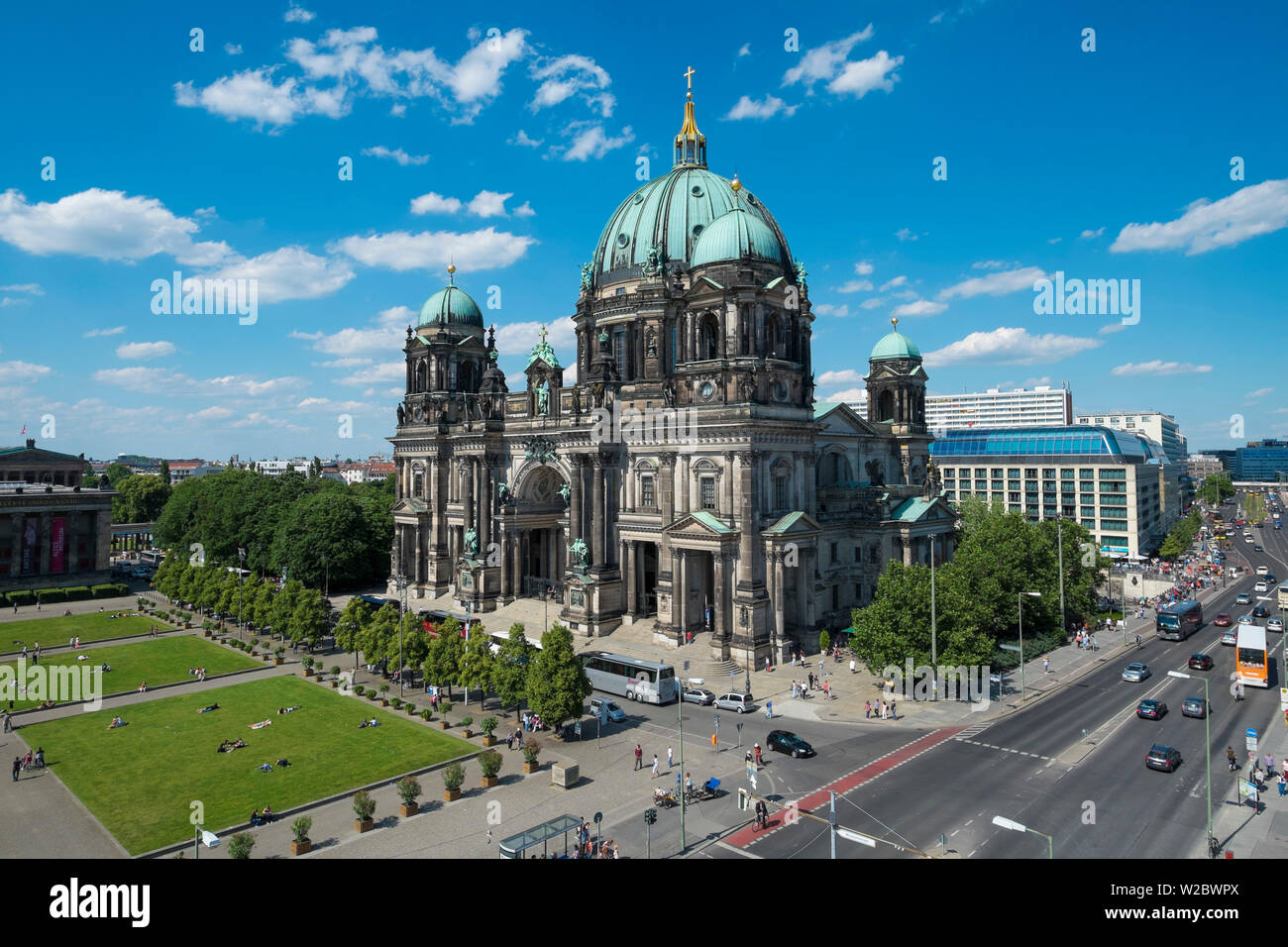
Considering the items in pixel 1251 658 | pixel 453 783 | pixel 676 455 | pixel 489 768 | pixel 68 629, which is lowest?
pixel 453 783

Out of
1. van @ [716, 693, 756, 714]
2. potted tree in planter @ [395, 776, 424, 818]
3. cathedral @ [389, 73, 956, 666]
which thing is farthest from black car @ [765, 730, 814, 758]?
potted tree in planter @ [395, 776, 424, 818]

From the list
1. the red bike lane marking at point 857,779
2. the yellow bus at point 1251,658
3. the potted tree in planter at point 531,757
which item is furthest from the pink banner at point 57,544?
the yellow bus at point 1251,658

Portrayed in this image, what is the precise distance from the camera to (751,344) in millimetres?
70375

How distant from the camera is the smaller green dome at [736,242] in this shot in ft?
237

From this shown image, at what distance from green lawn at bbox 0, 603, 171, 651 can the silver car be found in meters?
97.8

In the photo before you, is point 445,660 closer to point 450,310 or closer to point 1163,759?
point 1163,759

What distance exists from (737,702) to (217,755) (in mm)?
34323

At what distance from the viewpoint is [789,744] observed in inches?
1799

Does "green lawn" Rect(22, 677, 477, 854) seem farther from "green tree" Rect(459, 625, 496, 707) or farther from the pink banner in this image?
the pink banner

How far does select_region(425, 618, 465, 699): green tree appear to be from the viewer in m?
54.8
